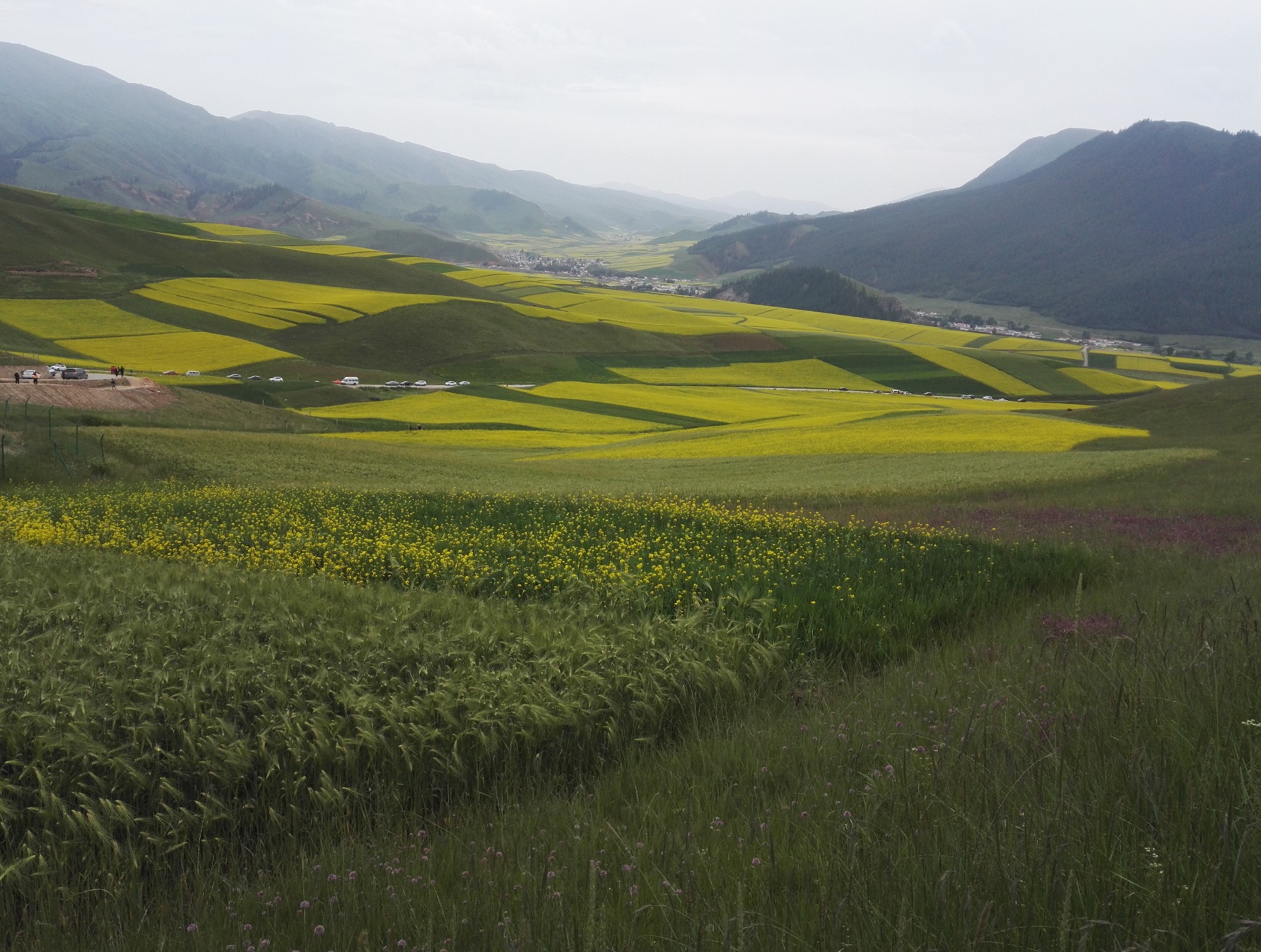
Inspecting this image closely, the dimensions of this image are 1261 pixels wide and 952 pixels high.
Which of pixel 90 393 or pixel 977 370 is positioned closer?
pixel 90 393

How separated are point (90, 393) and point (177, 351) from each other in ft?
127

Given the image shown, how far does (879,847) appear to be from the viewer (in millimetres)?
3855

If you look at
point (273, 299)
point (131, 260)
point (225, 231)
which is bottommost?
point (273, 299)

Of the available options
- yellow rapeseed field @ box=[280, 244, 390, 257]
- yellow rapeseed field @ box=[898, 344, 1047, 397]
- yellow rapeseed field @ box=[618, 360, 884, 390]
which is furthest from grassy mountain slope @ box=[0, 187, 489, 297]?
yellow rapeseed field @ box=[898, 344, 1047, 397]

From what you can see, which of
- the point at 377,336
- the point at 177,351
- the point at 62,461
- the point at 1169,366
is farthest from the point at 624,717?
the point at 1169,366

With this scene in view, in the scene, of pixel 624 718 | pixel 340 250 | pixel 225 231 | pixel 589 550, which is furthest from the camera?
pixel 225 231

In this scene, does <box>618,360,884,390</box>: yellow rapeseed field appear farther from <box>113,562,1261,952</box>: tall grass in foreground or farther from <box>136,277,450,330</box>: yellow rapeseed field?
<box>113,562,1261,952</box>: tall grass in foreground

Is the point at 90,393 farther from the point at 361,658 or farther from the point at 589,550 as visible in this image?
the point at 361,658

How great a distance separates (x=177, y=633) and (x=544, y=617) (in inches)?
154

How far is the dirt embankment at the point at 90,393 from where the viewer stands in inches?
1423

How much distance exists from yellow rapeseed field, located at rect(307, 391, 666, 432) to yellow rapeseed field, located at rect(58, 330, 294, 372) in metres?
20.1

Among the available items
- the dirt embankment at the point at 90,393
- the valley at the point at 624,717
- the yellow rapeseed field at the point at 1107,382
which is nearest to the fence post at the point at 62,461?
the valley at the point at 624,717

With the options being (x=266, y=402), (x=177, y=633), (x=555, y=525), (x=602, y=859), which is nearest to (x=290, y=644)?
(x=177, y=633)

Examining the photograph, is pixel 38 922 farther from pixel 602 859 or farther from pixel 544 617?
pixel 544 617
